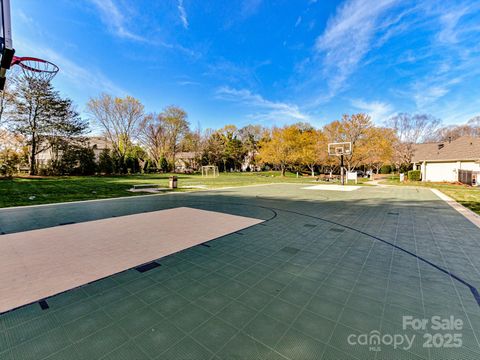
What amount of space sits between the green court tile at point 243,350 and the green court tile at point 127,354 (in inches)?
22.7

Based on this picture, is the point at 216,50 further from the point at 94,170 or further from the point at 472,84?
the point at 472,84

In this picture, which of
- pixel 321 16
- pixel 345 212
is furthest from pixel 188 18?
pixel 345 212

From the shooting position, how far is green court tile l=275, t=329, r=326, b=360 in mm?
1445

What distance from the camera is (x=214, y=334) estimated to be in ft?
5.46

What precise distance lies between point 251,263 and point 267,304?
1004 millimetres

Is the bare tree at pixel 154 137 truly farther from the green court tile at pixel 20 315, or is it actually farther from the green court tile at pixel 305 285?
the green court tile at pixel 305 285

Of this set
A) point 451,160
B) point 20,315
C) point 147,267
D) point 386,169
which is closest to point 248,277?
point 147,267

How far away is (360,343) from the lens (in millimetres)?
1589

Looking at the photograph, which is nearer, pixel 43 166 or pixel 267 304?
pixel 267 304

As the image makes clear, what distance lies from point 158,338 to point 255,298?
1.02m

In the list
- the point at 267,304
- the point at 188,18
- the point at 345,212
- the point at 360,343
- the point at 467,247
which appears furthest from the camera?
the point at 188,18

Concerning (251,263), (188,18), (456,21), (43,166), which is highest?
(188,18)

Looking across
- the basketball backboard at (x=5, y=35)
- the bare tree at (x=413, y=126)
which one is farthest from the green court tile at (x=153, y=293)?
the bare tree at (x=413, y=126)

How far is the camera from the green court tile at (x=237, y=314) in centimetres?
181
